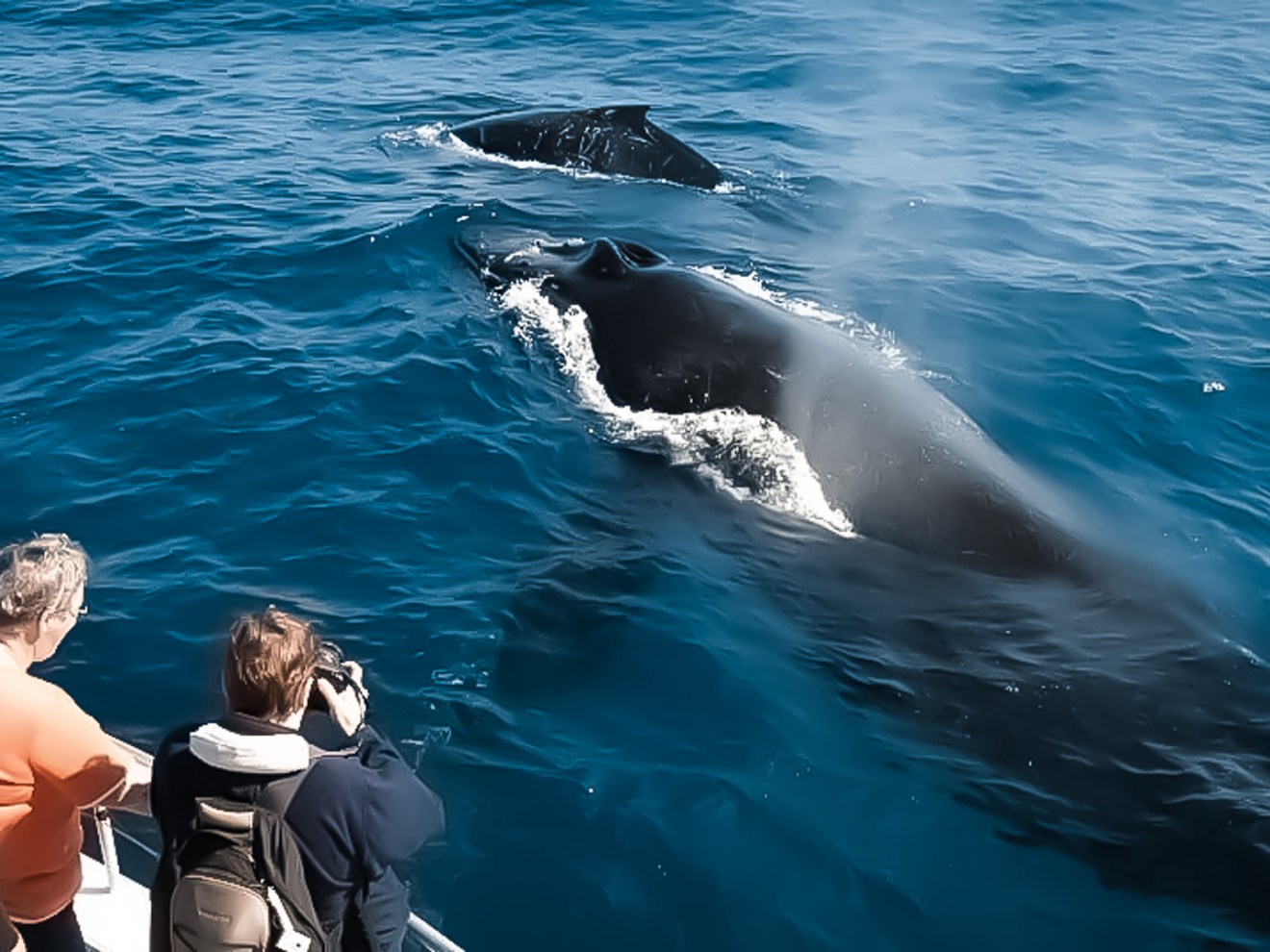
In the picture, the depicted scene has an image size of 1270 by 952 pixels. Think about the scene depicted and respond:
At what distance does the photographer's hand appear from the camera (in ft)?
19.2

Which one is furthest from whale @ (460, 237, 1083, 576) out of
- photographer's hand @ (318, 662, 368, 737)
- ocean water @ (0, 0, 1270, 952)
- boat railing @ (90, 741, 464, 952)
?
photographer's hand @ (318, 662, 368, 737)

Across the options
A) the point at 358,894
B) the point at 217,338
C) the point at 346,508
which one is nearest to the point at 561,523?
the point at 346,508

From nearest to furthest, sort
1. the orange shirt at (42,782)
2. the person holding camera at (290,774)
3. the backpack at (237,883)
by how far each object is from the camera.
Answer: the backpack at (237,883) → the person holding camera at (290,774) → the orange shirt at (42,782)

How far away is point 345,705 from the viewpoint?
5891mm

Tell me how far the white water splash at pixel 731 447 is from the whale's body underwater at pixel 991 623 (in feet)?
0.39

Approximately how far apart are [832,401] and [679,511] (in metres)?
1.83

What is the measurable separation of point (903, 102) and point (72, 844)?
28915 millimetres

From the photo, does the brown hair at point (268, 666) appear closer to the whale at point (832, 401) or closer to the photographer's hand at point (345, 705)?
the photographer's hand at point (345, 705)

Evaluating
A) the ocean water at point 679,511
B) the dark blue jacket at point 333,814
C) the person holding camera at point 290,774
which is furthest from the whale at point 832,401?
the person holding camera at point 290,774

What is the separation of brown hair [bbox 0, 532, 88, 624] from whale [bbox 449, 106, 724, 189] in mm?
18569

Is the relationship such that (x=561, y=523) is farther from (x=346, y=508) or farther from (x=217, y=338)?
(x=217, y=338)

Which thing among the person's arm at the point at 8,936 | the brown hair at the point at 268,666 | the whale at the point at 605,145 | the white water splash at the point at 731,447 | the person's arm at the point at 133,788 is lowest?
the white water splash at the point at 731,447

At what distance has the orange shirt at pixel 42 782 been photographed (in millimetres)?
5676

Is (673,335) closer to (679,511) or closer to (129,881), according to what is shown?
(679,511)
